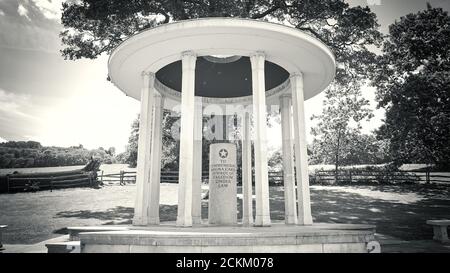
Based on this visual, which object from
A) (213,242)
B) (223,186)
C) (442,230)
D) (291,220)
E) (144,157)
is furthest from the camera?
(291,220)

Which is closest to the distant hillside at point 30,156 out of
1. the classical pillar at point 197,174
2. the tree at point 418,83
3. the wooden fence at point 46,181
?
the wooden fence at point 46,181

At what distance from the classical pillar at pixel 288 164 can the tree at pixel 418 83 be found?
13993 millimetres

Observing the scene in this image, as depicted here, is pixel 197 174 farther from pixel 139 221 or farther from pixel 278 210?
pixel 278 210

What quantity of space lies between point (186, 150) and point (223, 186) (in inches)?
134

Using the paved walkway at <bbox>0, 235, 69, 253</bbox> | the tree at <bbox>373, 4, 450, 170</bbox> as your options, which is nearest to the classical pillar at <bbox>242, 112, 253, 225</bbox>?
the paved walkway at <bbox>0, 235, 69, 253</bbox>

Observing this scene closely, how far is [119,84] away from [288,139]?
8.39 metres

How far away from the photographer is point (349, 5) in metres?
20.5

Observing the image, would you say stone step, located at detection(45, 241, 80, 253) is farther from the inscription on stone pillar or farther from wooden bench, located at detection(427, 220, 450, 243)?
wooden bench, located at detection(427, 220, 450, 243)

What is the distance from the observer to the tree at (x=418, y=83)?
2462cm

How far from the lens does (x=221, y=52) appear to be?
11.4m

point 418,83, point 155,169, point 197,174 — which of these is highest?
point 418,83

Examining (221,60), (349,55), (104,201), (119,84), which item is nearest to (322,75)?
(221,60)

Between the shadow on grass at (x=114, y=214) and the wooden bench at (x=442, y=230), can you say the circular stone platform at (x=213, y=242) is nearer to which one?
Result: the wooden bench at (x=442, y=230)

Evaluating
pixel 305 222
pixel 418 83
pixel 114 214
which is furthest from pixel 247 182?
pixel 418 83
